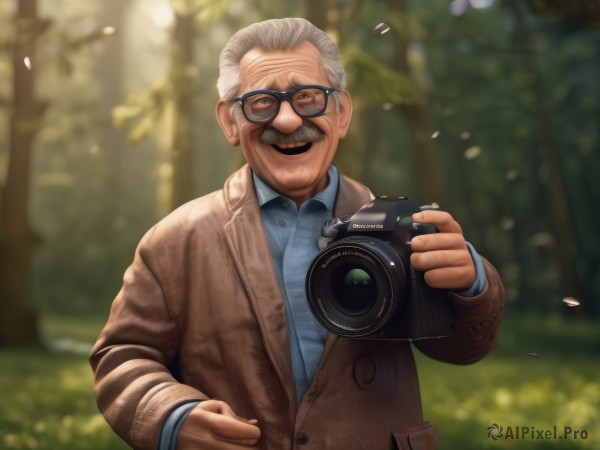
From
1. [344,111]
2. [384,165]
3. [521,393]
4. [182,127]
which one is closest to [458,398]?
[521,393]

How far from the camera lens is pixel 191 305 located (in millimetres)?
3039

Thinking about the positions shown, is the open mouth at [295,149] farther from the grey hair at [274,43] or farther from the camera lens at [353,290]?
the camera lens at [353,290]

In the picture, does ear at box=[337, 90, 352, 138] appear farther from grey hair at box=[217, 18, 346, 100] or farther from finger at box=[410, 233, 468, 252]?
finger at box=[410, 233, 468, 252]

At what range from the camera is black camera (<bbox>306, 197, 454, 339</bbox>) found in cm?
281

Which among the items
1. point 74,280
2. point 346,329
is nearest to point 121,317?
point 346,329

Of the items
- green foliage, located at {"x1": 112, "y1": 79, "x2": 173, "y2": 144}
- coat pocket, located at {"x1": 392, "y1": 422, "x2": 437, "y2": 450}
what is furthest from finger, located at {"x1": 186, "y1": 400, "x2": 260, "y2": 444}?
green foliage, located at {"x1": 112, "y1": 79, "x2": 173, "y2": 144}

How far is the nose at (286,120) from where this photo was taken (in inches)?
118

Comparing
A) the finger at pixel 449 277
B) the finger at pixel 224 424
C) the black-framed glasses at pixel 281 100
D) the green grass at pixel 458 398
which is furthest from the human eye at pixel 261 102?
the green grass at pixel 458 398

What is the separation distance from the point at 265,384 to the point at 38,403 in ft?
20.9

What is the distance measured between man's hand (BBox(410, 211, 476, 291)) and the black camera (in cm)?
4

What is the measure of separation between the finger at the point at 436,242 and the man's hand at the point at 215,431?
735mm

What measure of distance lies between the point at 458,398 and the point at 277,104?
22.2ft

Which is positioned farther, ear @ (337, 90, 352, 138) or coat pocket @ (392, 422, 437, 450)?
ear @ (337, 90, 352, 138)


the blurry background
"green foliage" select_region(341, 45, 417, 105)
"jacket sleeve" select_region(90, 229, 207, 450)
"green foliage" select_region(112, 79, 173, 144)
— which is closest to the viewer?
"jacket sleeve" select_region(90, 229, 207, 450)
